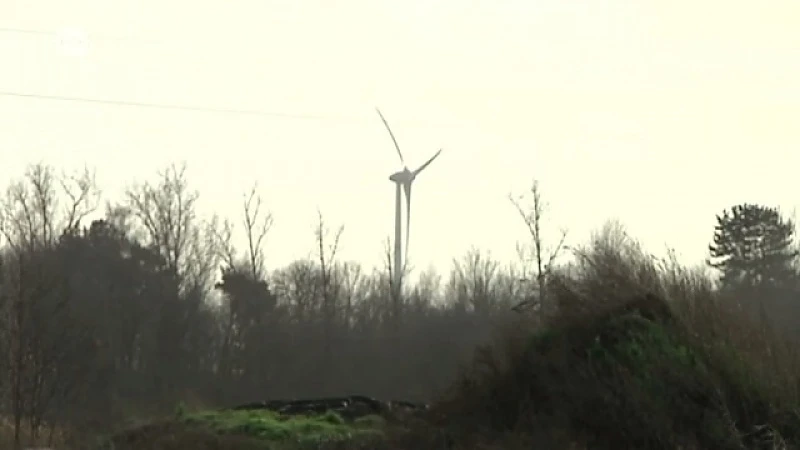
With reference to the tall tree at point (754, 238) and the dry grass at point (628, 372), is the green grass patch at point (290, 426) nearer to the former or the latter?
the dry grass at point (628, 372)

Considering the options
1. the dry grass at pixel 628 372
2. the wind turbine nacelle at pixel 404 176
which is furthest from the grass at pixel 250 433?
the wind turbine nacelle at pixel 404 176

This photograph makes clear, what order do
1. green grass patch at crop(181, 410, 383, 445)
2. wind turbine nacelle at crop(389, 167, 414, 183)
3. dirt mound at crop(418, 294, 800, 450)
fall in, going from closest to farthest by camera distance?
1. dirt mound at crop(418, 294, 800, 450)
2. green grass patch at crop(181, 410, 383, 445)
3. wind turbine nacelle at crop(389, 167, 414, 183)

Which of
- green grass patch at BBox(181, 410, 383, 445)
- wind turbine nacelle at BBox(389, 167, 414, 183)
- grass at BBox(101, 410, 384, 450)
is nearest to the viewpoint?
grass at BBox(101, 410, 384, 450)

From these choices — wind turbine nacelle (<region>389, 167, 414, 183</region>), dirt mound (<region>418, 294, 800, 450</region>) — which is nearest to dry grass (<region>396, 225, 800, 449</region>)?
dirt mound (<region>418, 294, 800, 450</region>)

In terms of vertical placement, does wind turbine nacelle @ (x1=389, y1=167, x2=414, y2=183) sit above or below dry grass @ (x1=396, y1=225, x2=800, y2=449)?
above

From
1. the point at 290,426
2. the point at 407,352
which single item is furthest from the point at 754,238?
the point at 290,426

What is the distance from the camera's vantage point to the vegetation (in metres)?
13.1

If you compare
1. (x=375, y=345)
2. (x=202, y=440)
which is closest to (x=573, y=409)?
(x=202, y=440)

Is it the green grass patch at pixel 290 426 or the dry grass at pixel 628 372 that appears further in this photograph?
the green grass patch at pixel 290 426

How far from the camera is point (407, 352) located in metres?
51.9

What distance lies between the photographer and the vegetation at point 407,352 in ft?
42.9

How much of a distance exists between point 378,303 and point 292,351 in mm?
6959

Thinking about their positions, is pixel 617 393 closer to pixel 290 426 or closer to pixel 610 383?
pixel 610 383

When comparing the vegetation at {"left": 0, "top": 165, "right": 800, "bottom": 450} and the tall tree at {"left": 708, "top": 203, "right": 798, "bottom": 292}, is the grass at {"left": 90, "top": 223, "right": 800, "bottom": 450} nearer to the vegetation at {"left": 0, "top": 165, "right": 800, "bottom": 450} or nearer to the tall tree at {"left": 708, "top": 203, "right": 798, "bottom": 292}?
the vegetation at {"left": 0, "top": 165, "right": 800, "bottom": 450}
